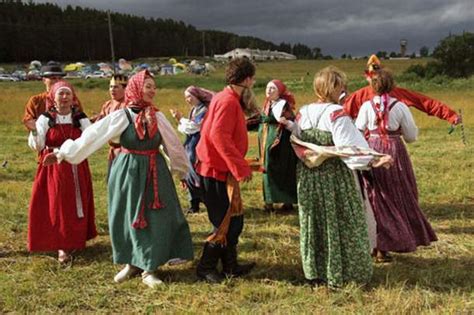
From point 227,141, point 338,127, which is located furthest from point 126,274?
point 338,127

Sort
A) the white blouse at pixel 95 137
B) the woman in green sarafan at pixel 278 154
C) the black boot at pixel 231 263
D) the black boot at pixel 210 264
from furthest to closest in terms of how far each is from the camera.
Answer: the woman in green sarafan at pixel 278 154 < the black boot at pixel 231 263 < the black boot at pixel 210 264 < the white blouse at pixel 95 137

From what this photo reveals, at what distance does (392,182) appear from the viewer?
490cm

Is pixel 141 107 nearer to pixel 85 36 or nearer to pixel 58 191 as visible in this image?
pixel 58 191

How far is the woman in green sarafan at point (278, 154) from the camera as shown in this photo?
22.2 ft

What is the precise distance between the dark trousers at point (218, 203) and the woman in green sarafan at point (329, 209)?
0.56 meters

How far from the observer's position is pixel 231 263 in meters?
4.69

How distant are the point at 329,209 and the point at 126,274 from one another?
71.0 inches

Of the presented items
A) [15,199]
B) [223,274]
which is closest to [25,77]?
[15,199]

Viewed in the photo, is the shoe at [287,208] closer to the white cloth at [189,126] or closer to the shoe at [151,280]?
the white cloth at [189,126]

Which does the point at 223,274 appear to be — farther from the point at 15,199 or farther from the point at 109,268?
the point at 15,199

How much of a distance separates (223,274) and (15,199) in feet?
14.1

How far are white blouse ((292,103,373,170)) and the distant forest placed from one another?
11598cm

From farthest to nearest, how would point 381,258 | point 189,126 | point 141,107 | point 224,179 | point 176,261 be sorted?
point 189,126 < point 381,258 < point 176,261 < point 141,107 < point 224,179

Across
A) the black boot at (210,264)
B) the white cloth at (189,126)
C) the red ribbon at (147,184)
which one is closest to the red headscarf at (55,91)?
the red ribbon at (147,184)
